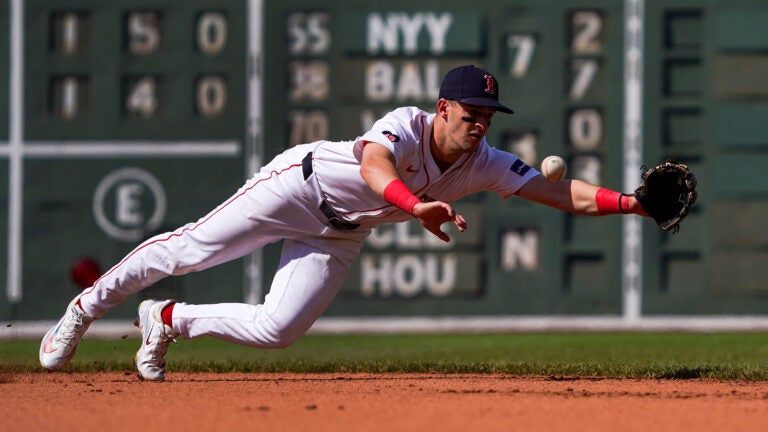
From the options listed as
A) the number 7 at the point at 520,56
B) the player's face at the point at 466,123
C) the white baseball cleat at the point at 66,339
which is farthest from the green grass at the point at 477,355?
the number 7 at the point at 520,56

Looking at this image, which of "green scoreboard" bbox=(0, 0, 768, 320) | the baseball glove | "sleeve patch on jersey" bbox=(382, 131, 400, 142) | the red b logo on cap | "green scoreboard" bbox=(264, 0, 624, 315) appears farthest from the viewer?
"green scoreboard" bbox=(264, 0, 624, 315)

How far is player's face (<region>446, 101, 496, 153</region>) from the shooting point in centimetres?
535

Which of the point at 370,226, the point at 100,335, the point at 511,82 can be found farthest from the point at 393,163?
the point at 100,335

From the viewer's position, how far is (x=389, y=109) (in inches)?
405

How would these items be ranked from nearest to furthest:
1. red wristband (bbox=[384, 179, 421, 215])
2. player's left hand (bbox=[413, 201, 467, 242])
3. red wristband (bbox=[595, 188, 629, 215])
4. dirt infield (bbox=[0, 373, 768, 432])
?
dirt infield (bbox=[0, 373, 768, 432]) < player's left hand (bbox=[413, 201, 467, 242]) < red wristband (bbox=[384, 179, 421, 215]) < red wristband (bbox=[595, 188, 629, 215])

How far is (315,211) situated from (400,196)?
77cm

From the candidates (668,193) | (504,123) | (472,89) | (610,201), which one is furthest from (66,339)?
(504,123)

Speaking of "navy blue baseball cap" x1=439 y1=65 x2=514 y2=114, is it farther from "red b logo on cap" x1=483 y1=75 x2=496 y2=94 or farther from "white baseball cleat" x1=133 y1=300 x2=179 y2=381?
"white baseball cleat" x1=133 y1=300 x2=179 y2=381

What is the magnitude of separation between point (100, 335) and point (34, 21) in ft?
8.50

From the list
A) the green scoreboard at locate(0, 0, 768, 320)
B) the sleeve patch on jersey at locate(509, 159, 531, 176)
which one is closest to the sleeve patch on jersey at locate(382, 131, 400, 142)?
the sleeve patch on jersey at locate(509, 159, 531, 176)

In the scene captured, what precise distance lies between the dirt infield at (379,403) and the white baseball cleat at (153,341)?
7 cm

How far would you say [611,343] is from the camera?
368 inches

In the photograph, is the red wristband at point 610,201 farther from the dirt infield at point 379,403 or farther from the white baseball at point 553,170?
the dirt infield at point 379,403

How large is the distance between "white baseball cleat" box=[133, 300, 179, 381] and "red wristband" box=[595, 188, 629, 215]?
193 cm
